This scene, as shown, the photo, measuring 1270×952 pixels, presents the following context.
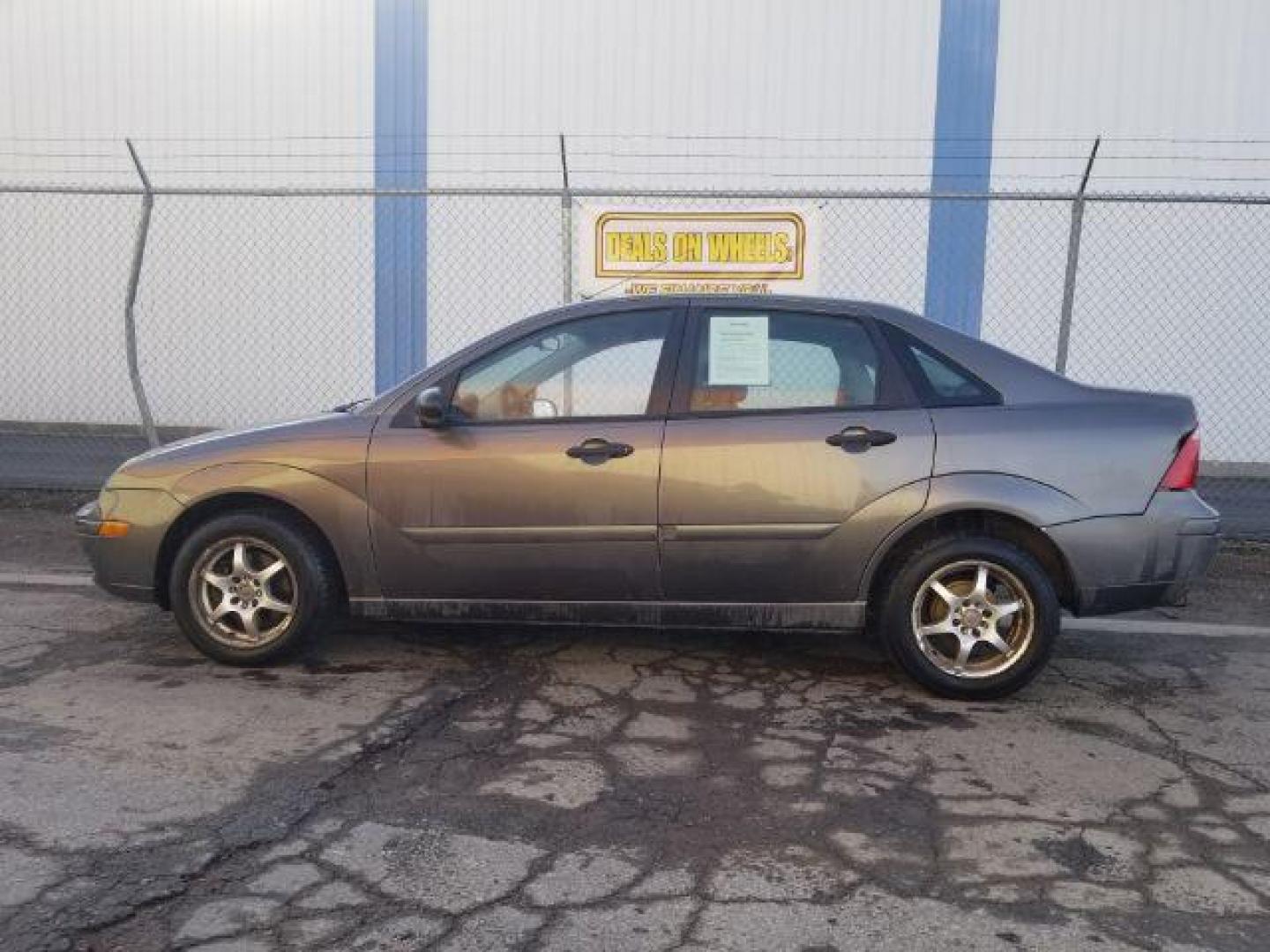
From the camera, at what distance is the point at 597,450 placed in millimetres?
4586

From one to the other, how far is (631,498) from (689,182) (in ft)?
28.3

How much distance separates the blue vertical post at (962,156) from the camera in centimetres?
1215

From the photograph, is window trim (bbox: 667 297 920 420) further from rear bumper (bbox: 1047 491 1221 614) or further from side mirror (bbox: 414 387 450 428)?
side mirror (bbox: 414 387 450 428)

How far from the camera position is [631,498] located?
4.57 metres

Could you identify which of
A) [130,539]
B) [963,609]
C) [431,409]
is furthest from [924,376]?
[130,539]

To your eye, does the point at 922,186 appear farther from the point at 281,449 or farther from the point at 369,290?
the point at 281,449

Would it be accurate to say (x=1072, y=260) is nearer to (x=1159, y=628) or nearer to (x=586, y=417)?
(x=1159, y=628)

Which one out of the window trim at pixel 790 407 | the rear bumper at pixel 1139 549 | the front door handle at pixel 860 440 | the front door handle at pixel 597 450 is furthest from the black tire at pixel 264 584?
the rear bumper at pixel 1139 549

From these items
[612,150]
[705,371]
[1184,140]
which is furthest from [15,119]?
[1184,140]

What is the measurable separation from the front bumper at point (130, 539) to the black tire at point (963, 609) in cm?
302

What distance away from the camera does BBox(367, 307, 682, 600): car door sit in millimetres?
4594

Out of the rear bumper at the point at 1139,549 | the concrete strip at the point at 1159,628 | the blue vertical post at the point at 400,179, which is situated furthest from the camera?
the blue vertical post at the point at 400,179

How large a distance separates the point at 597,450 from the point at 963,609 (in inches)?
62.2

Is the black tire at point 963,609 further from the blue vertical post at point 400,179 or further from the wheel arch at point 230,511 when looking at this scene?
the blue vertical post at point 400,179
